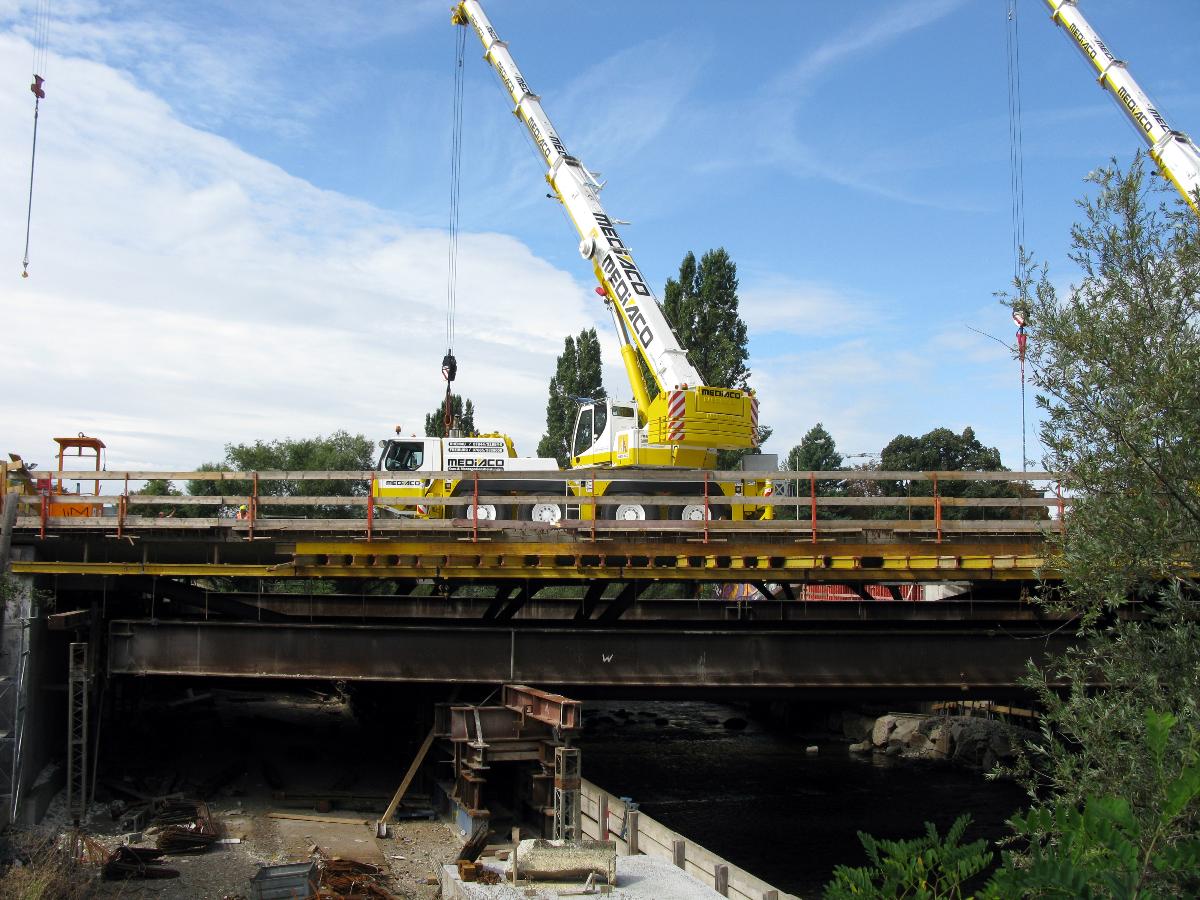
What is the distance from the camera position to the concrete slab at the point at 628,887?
11453mm

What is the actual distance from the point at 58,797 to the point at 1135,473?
18.0 meters

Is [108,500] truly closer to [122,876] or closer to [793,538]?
[122,876]

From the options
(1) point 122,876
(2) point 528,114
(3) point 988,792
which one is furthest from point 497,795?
(2) point 528,114

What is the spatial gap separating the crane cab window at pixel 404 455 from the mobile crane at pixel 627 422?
2cm

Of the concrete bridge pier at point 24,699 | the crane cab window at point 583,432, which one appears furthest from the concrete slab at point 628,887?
the crane cab window at point 583,432

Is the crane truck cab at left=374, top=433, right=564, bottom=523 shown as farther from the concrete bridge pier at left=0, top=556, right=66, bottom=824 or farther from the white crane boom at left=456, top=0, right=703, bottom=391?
the concrete bridge pier at left=0, top=556, right=66, bottom=824

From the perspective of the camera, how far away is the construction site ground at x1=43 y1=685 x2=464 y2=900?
49.8ft

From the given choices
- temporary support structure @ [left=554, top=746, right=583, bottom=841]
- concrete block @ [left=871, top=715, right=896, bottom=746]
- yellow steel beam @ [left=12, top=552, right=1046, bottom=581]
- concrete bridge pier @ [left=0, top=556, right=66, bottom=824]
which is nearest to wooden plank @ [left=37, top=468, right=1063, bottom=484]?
yellow steel beam @ [left=12, top=552, right=1046, bottom=581]

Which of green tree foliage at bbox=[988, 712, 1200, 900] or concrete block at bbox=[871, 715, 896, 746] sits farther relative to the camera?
concrete block at bbox=[871, 715, 896, 746]

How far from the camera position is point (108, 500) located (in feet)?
54.2

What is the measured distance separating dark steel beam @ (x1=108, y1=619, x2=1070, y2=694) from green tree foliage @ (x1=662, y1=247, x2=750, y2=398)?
31.4 metres

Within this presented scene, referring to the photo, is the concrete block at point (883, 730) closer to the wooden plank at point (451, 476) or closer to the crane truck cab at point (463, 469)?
the crane truck cab at point (463, 469)

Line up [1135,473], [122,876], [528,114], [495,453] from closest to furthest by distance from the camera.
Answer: [1135,473]
[122,876]
[495,453]
[528,114]

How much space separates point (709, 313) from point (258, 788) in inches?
1345
